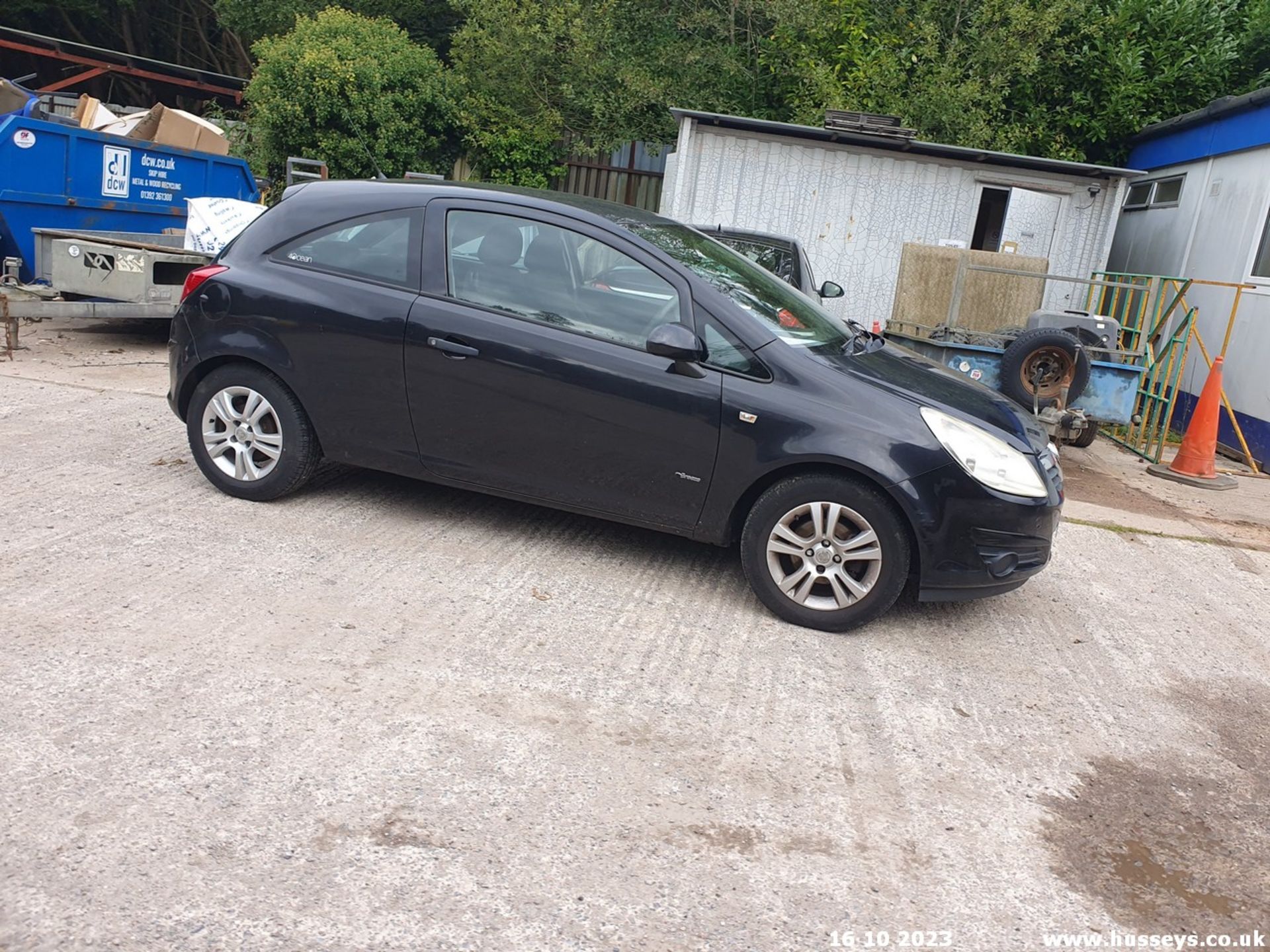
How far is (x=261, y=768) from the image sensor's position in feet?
10.2

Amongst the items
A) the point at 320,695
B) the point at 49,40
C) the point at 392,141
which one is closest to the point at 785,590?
the point at 320,695

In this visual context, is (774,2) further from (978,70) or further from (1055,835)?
(1055,835)

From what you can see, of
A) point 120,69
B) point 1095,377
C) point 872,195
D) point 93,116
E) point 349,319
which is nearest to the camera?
point 349,319

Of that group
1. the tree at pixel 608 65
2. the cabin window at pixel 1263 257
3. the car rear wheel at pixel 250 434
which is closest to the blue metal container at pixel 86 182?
the car rear wheel at pixel 250 434

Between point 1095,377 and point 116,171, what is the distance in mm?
9526

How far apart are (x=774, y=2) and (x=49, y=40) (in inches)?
602

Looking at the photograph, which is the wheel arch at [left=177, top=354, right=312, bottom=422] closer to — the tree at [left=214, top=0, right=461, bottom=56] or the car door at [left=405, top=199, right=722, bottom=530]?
the car door at [left=405, top=199, right=722, bottom=530]

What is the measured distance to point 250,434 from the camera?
526 cm

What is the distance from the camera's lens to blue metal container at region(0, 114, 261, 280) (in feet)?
32.0

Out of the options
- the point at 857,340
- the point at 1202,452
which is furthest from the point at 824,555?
the point at 1202,452

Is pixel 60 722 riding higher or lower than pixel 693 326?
lower

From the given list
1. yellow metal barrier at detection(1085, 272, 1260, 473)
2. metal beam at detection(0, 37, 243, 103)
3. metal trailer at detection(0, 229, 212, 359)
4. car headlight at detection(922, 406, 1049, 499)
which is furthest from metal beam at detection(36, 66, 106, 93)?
car headlight at detection(922, 406, 1049, 499)

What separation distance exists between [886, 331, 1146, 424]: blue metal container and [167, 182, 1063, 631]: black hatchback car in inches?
136
